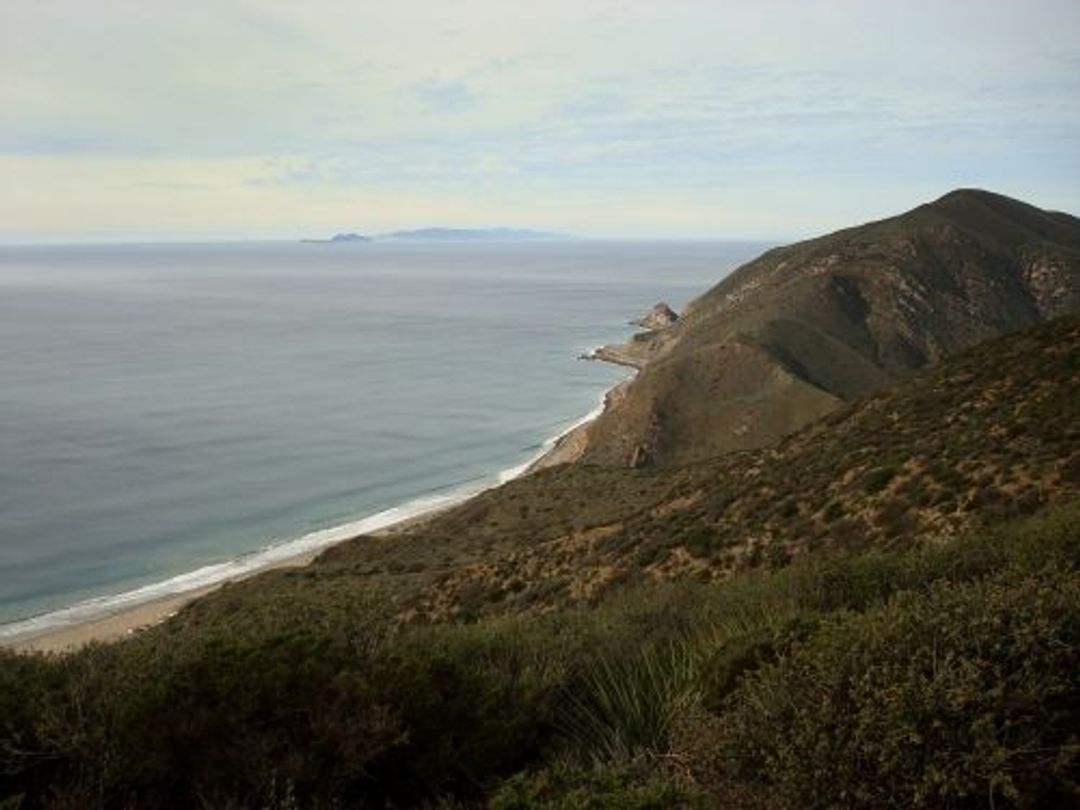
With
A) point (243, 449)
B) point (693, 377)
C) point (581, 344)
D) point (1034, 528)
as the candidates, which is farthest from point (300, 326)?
point (1034, 528)

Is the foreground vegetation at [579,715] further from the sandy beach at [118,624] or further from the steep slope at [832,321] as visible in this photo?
the steep slope at [832,321]

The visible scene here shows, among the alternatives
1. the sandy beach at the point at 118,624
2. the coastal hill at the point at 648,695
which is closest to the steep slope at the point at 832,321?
the sandy beach at the point at 118,624

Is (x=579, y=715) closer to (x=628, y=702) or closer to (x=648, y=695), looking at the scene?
(x=628, y=702)

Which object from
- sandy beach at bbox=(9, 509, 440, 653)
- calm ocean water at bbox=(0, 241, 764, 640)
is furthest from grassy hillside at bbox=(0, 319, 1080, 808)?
Answer: calm ocean water at bbox=(0, 241, 764, 640)

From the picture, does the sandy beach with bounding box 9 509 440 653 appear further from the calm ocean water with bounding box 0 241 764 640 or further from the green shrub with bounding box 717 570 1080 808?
the green shrub with bounding box 717 570 1080 808

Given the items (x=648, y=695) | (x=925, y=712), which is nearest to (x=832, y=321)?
(x=648, y=695)
